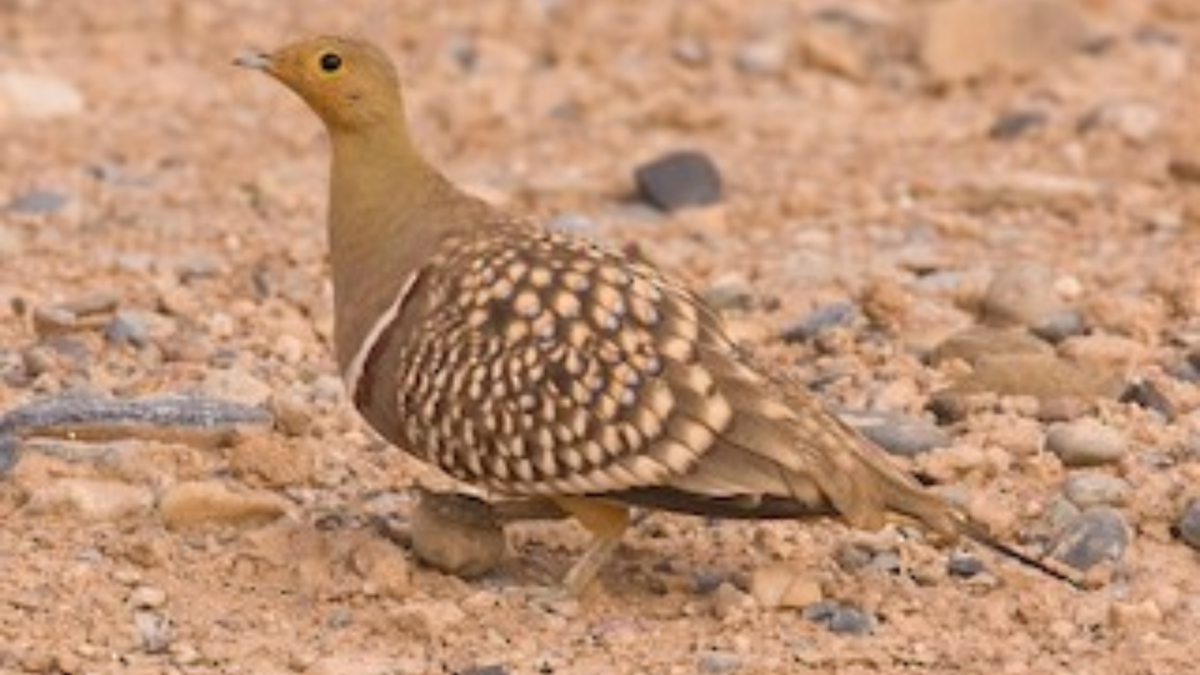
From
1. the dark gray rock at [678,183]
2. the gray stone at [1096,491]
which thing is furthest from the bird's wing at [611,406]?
the dark gray rock at [678,183]

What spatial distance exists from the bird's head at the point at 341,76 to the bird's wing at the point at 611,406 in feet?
1.76

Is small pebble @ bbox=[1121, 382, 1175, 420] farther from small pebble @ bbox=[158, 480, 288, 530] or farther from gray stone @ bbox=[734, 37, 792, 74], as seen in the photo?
gray stone @ bbox=[734, 37, 792, 74]

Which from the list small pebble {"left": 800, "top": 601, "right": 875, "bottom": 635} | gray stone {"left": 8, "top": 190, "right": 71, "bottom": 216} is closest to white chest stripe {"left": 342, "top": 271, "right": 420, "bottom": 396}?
small pebble {"left": 800, "top": 601, "right": 875, "bottom": 635}

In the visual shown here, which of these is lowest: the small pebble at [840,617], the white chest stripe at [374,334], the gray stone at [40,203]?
the gray stone at [40,203]

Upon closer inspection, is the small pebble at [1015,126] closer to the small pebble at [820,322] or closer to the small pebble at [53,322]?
the small pebble at [820,322]

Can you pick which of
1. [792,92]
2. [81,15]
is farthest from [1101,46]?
[81,15]

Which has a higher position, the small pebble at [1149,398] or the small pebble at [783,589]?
the small pebble at [1149,398]

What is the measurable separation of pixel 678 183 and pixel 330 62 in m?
3.10

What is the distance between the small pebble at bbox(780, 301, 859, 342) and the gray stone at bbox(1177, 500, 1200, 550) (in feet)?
4.90

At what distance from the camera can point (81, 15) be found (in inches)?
443

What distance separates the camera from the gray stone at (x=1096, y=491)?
257 inches

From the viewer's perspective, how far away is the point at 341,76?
6.32 meters

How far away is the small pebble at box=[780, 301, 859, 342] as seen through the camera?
770 centimetres

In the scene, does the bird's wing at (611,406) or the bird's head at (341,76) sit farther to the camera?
the bird's head at (341,76)
